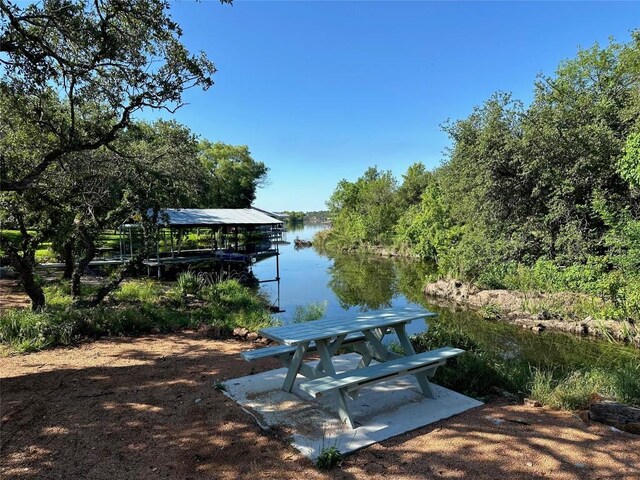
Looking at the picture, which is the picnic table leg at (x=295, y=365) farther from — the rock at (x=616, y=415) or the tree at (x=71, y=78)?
the tree at (x=71, y=78)

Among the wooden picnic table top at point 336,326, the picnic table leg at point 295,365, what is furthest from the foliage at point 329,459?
the picnic table leg at point 295,365

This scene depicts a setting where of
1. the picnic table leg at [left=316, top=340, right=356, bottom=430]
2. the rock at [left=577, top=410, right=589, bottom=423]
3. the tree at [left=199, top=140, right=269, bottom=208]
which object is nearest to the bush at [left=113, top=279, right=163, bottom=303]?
the picnic table leg at [left=316, top=340, right=356, bottom=430]

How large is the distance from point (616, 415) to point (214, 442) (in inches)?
124

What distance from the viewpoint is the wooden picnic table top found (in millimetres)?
3297

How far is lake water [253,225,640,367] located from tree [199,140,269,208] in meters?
15.8

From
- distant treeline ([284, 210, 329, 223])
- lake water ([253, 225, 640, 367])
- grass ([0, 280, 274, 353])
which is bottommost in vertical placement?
lake water ([253, 225, 640, 367])

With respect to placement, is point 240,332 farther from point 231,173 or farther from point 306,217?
point 306,217

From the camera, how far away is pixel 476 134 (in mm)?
13648

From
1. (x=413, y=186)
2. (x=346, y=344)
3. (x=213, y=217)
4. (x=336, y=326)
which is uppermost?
(x=413, y=186)

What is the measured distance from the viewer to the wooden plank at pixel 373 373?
3.02 m

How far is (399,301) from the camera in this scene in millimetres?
13680

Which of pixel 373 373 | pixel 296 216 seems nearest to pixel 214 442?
pixel 373 373

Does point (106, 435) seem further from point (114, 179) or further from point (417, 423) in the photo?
point (114, 179)

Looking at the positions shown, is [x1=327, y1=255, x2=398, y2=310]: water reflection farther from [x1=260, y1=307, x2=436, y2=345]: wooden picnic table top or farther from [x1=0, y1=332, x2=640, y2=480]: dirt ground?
[x1=0, y1=332, x2=640, y2=480]: dirt ground
